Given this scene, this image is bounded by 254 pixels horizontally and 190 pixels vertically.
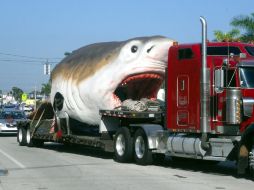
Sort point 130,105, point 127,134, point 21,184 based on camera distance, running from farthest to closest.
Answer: point 130,105 → point 127,134 → point 21,184

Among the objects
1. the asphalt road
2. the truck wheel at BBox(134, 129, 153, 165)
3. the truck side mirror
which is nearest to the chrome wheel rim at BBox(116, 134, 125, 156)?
the asphalt road

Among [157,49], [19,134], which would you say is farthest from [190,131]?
[19,134]

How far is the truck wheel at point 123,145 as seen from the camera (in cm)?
1683

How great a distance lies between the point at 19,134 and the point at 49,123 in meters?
3.74

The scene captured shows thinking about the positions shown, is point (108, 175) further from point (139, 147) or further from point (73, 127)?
point (73, 127)

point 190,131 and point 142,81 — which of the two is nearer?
point 190,131

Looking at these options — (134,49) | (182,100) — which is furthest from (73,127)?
(182,100)

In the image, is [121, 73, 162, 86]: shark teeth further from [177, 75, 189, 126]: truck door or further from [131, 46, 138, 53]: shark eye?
[177, 75, 189, 126]: truck door

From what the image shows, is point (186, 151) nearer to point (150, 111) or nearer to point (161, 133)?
point (161, 133)

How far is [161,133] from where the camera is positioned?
15922 millimetres

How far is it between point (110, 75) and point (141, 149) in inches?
124

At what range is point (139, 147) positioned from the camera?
16.6 meters

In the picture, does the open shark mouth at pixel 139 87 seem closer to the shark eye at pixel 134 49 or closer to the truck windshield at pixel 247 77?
the shark eye at pixel 134 49

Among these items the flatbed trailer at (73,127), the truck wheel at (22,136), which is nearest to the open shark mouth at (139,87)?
the flatbed trailer at (73,127)
